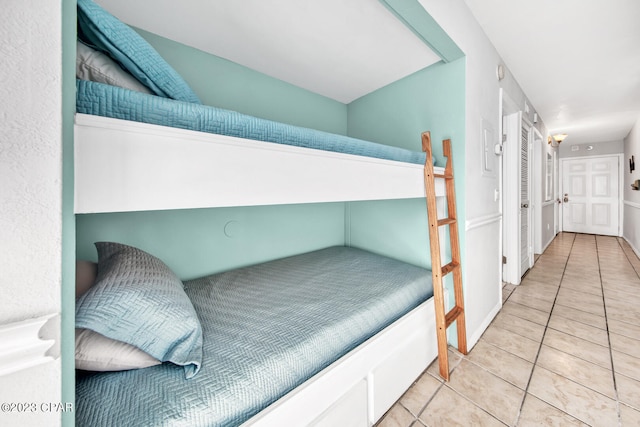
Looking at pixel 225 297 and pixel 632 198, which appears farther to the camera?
pixel 632 198

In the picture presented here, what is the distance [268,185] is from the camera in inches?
31.1

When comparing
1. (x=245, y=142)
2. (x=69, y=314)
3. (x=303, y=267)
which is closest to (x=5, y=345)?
(x=69, y=314)

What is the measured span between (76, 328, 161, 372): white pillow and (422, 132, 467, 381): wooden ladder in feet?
4.68

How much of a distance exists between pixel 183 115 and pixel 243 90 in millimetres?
1435

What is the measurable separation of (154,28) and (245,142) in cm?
140

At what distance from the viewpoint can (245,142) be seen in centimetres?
73

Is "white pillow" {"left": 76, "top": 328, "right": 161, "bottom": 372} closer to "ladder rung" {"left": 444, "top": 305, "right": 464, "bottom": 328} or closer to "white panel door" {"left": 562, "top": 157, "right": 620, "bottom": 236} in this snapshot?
"ladder rung" {"left": 444, "top": 305, "right": 464, "bottom": 328}

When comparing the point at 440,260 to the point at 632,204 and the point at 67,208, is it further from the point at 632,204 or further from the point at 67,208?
the point at 632,204

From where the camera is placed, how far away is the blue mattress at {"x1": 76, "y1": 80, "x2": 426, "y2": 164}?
1.81 ft

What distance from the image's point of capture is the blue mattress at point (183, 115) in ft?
1.81

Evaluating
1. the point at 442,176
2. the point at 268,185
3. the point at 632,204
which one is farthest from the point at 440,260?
the point at 632,204

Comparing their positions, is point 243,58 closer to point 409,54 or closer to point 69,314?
point 409,54

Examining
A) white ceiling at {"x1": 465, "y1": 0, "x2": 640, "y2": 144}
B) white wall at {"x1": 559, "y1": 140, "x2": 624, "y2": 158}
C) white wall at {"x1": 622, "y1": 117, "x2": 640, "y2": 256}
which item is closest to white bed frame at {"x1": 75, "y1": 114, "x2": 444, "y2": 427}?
white ceiling at {"x1": 465, "y1": 0, "x2": 640, "y2": 144}

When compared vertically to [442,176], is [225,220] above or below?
below
